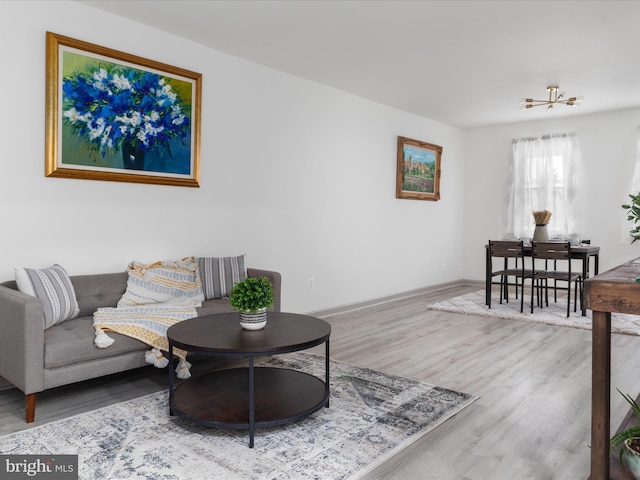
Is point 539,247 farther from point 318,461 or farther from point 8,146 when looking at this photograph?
point 8,146

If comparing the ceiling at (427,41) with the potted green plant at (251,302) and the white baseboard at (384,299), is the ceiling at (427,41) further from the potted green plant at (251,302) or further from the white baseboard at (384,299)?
the white baseboard at (384,299)

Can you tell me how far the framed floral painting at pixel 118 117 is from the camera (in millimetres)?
3252

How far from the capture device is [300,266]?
5090mm

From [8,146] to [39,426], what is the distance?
1.76m

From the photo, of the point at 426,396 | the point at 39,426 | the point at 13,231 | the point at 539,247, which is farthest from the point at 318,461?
the point at 539,247

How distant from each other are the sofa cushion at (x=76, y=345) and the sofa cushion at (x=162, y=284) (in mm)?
448

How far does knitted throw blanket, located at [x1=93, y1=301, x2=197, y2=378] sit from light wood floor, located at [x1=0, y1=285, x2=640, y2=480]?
0.23 metres

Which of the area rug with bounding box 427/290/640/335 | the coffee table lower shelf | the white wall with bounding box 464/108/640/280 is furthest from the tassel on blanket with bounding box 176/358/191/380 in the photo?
the white wall with bounding box 464/108/640/280

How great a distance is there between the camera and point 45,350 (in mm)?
2533

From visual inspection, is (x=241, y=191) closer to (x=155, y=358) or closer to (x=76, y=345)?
(x=155, y=358)

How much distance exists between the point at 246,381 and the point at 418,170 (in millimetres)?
4809

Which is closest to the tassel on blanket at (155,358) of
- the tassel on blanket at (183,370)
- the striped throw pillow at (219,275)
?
the tassel on blanket at (183,370)

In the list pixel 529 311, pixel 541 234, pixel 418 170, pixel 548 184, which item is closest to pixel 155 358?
pixel 529 311

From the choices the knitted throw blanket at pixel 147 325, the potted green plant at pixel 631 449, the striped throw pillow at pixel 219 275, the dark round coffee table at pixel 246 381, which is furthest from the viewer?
the striped throw pillow at pixel 219 275
